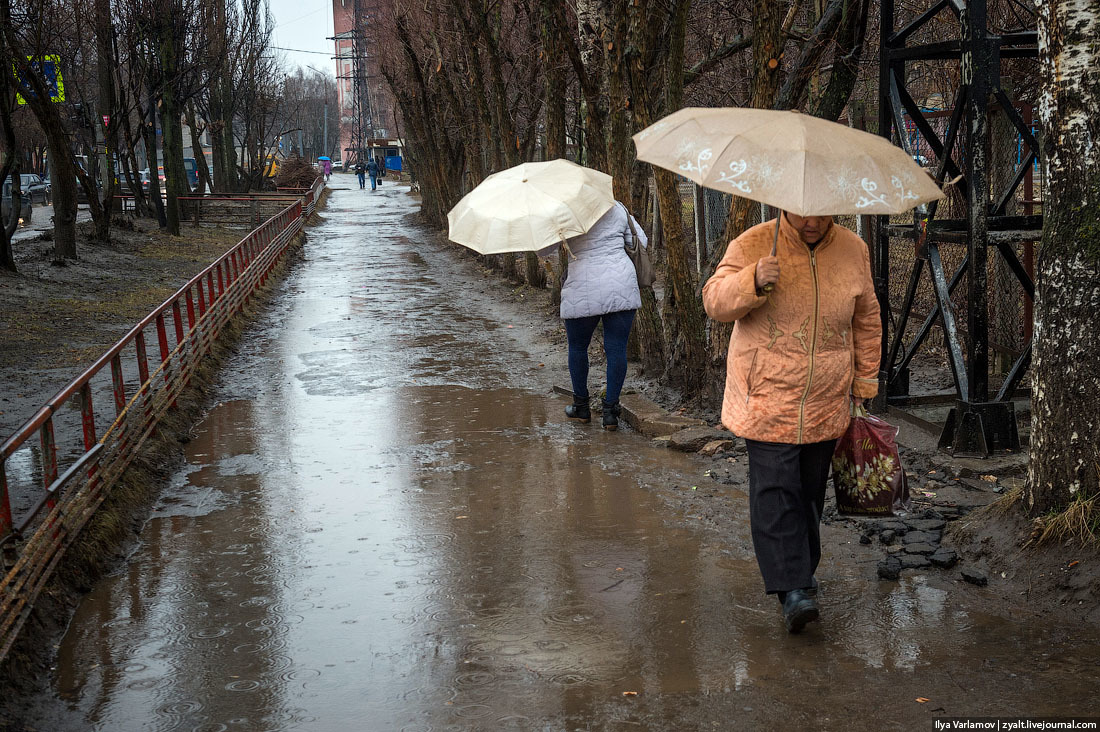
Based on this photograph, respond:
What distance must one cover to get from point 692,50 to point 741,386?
1671cm

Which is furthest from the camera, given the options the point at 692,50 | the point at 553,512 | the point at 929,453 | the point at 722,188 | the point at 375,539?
the point at 692,50

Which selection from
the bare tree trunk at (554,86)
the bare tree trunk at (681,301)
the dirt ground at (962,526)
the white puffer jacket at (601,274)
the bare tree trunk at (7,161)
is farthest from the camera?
the bare tree trunk at (7,161)

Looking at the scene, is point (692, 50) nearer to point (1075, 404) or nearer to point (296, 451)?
point (296, 451)

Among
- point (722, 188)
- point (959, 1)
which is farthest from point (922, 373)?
point (722, 188)

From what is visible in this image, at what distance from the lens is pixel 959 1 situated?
21.5ft

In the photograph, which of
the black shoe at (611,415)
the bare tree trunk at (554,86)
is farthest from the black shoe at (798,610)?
the bare tree trunk at (554,86)

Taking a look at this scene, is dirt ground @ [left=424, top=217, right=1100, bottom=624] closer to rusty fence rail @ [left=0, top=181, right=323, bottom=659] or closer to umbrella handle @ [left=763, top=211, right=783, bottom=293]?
umbrella handle @ [left=763, top=211, right=783, bottom=293]

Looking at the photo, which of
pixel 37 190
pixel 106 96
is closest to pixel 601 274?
pixel 106 96

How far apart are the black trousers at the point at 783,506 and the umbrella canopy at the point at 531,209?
11.3 feet

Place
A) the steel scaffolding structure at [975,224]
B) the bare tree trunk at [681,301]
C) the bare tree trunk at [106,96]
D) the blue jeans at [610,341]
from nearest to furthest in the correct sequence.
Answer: the steel scaffolding structure at [975,224], the blue jeans at [610,341], the bare tree trunk at [681,301], the bare tree trunk at [106,96]

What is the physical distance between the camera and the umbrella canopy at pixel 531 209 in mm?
7586

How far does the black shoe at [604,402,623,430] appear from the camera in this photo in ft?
27.2

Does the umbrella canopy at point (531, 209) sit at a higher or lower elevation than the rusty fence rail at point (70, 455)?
higher

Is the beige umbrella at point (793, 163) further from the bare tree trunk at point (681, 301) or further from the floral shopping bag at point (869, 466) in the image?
the bare tree trunk at point (681, 301)
